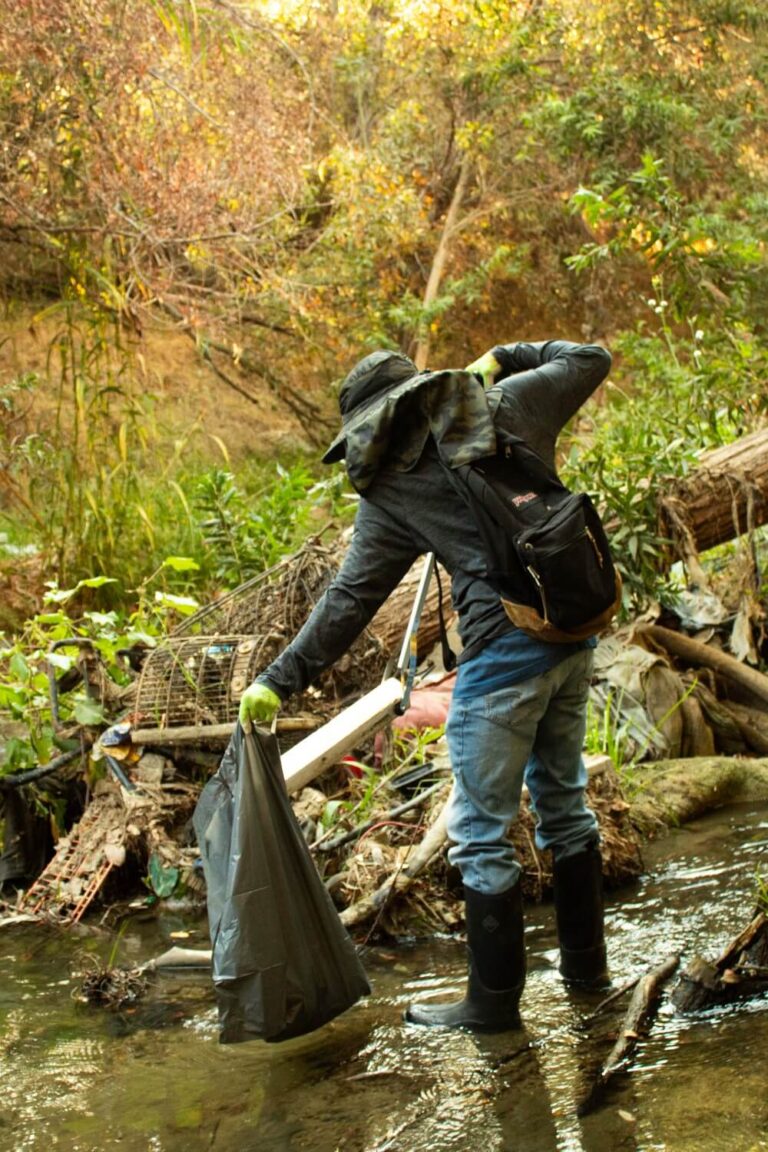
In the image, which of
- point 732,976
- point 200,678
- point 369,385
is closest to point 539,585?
point 369,385

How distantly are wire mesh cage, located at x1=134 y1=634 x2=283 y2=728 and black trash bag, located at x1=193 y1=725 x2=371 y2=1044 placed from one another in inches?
75.7

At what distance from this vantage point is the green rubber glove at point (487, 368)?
348 cm

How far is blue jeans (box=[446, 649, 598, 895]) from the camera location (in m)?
3.14

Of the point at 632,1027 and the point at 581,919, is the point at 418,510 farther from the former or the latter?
the point at 632,1027

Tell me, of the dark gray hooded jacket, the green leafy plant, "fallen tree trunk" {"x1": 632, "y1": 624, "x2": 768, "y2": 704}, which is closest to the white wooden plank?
the dark gray hooded jacket

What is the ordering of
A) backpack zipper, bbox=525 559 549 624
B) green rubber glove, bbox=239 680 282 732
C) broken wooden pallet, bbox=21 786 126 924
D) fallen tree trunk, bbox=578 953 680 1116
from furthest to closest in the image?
1. broken wooden pallet, bbox=21 786 126 924
2. green rubber glove, bbox=239 680 282 732
3. backpack zipper, bbox=525 559 549 624
4. fallen tree trunk, bbox=578 953 680 1116

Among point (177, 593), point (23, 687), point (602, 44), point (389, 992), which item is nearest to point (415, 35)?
point (602, 44)

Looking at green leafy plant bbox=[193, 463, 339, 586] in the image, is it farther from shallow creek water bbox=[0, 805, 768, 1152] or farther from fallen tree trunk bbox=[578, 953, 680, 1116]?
fallen tree trunk bbox=[578, 953, 680, 1116]

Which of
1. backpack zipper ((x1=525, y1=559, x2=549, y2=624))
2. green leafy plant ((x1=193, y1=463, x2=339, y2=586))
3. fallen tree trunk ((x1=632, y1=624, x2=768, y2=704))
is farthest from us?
green leafy plant ((x1=193, y1=463, x2=339, y2=586))

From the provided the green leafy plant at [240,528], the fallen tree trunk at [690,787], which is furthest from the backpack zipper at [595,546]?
the green leafy plant at [240,528]

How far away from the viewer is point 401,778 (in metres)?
5.01

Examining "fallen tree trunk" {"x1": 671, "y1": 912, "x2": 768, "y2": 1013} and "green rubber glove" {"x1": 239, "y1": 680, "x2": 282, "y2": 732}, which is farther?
"green rubber glove" {"x1": 239, "y1": 680, "x2": 282, "y2": 732}

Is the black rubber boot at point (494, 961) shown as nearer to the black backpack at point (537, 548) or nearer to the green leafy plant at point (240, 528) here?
the black backpack at point (537, 548)

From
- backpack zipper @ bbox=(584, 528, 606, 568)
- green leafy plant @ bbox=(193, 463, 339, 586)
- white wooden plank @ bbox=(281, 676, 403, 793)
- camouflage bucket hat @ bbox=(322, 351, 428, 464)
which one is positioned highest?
green leafy plant @ bbox=(193, 463, 339, 586)
